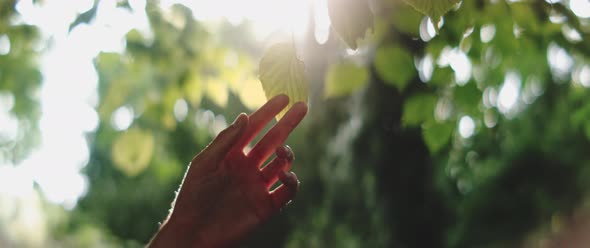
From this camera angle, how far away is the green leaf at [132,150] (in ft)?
5.48

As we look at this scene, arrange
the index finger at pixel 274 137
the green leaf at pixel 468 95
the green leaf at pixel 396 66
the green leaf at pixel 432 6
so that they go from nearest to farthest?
the green leaf at pixel 432 6 < the index finger at pixel 274 137 < the green leaf at pixel 396 66 < the green leaf at pixel 468 95

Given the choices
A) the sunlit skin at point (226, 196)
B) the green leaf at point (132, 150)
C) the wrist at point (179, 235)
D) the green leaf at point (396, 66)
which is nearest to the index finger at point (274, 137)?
the sunlit skin at point (226, 196)

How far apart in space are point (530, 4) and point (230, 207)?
1.05 meters

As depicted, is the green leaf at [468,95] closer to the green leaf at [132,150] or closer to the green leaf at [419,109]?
A: the green leaf at [419,109]

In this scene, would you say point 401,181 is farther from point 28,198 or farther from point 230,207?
point 28,198

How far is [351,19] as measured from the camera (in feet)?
2.29

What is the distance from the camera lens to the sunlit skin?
818 millimetres

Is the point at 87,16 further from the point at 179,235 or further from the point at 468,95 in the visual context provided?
the point at 468,95

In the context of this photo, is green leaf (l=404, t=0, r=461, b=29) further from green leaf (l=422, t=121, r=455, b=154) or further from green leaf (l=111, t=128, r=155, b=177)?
green leaf (l=111, t=128, r=155, b=177)

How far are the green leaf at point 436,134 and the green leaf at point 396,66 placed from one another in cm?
10

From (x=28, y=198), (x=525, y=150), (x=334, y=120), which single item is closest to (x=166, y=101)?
(x=334, y=120)

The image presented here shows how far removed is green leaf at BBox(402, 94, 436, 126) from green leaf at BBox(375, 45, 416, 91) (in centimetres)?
7

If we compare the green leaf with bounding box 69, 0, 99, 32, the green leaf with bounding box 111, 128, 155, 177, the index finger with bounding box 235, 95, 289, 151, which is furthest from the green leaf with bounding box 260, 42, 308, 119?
the green leaf with bounding box 111, 128, 155, 177

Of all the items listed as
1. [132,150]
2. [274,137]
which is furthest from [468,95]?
[132,150]
